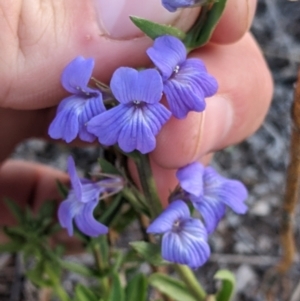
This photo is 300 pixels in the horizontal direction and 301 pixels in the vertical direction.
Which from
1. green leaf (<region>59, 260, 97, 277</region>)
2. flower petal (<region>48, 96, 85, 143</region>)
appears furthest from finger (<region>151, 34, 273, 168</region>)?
green leaf (<region>59, 260, 97, 277</region>)

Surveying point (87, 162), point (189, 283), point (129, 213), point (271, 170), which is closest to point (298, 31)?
point (271, 170)

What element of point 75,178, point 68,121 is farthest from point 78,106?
point 75,178

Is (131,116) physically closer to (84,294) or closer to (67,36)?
(67,36)

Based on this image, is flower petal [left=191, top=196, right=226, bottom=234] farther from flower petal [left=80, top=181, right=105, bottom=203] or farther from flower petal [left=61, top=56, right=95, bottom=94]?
flower petal [left=61, top=56, right=95, bottom=94]

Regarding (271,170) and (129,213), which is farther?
(271,170)

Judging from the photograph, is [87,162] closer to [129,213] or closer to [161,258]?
[129,213]
